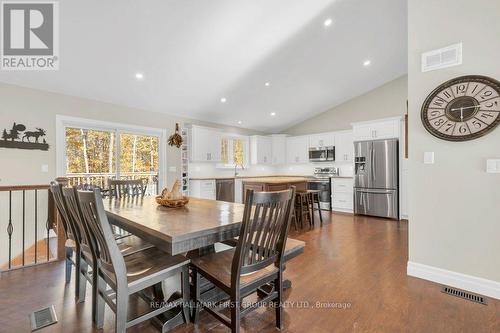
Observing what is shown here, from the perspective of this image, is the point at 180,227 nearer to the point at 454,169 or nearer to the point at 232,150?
the point at 454,169

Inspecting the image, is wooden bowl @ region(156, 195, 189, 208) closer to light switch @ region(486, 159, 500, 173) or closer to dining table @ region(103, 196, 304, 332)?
dining table @ region(103, 196, 304, 332)

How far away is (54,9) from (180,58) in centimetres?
161

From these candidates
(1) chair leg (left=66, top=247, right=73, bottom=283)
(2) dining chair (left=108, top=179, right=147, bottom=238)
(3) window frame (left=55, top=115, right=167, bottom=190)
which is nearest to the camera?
(1) chair leg (left=66, top=247, right=73, bottom=283)

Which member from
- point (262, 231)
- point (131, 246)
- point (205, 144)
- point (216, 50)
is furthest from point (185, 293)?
point (205, 144)

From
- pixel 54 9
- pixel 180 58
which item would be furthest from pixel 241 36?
pixel 54 9

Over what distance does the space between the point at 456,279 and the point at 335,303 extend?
128 cm

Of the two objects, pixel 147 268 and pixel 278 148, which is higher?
pixel 278 148

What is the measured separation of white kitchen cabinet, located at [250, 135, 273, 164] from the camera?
736 cm

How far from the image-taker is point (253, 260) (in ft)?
4.87

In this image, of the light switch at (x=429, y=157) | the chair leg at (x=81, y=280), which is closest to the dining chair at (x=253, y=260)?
the chair leg at (x=81, y=280)

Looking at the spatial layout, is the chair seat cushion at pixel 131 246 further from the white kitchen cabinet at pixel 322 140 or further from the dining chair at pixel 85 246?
the white kitchen cabinet at pixel 322 140

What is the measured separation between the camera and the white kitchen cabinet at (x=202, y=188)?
5.71 meters

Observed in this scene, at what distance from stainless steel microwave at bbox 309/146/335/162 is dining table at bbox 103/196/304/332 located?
16.3 feet

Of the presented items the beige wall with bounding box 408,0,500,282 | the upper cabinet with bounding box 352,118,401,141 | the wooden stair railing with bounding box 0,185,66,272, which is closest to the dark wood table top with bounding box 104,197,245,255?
the beige wall with bounding box 408,0,500,282
